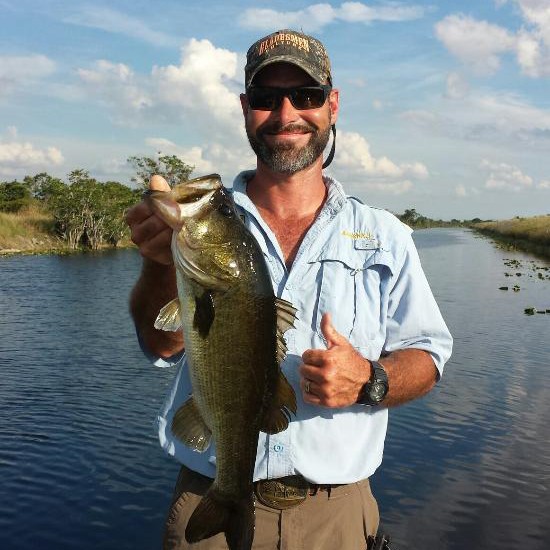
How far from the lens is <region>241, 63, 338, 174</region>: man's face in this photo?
3838 mm

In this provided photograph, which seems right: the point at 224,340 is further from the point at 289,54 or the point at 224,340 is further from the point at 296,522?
the point at 289,54

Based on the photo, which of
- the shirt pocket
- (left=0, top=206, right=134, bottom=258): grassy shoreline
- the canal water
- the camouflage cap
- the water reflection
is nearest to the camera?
the shirt pocket

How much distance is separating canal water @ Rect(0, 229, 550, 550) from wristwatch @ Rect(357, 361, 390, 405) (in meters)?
8.23

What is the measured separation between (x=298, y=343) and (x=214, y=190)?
1.13 metres

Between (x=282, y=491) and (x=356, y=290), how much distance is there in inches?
47.6

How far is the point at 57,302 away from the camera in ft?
101

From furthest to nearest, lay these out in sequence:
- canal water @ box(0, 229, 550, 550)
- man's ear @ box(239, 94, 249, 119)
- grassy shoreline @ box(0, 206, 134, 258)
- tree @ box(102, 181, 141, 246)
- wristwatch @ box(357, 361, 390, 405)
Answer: tree @ box(102, 181, 141, 246)
grassy shoreline @ box(0, 206, 134, 258)
canal water @ box(0, 229, 550, 550)
man's ear @ box(239, 94, 249, 119)
wristwatch @ box(357, 361, 390, 405)

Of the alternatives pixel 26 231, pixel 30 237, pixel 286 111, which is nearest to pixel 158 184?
pixel 286 111

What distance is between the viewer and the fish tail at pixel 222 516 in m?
3.00

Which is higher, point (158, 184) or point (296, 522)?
point (158, 184)

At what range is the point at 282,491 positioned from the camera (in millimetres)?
3494

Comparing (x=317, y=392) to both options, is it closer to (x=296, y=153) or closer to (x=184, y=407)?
(x=184, y=407)

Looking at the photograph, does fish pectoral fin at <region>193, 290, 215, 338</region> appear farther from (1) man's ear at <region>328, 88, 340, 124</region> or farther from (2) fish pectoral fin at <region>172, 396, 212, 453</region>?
(1) man's ear at <region>328, 88, 340, 124</region>

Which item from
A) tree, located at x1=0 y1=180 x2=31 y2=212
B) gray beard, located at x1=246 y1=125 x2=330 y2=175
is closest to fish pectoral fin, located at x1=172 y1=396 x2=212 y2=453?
gray beard, located at x1=246 y1=125 x2=330 y2=175
